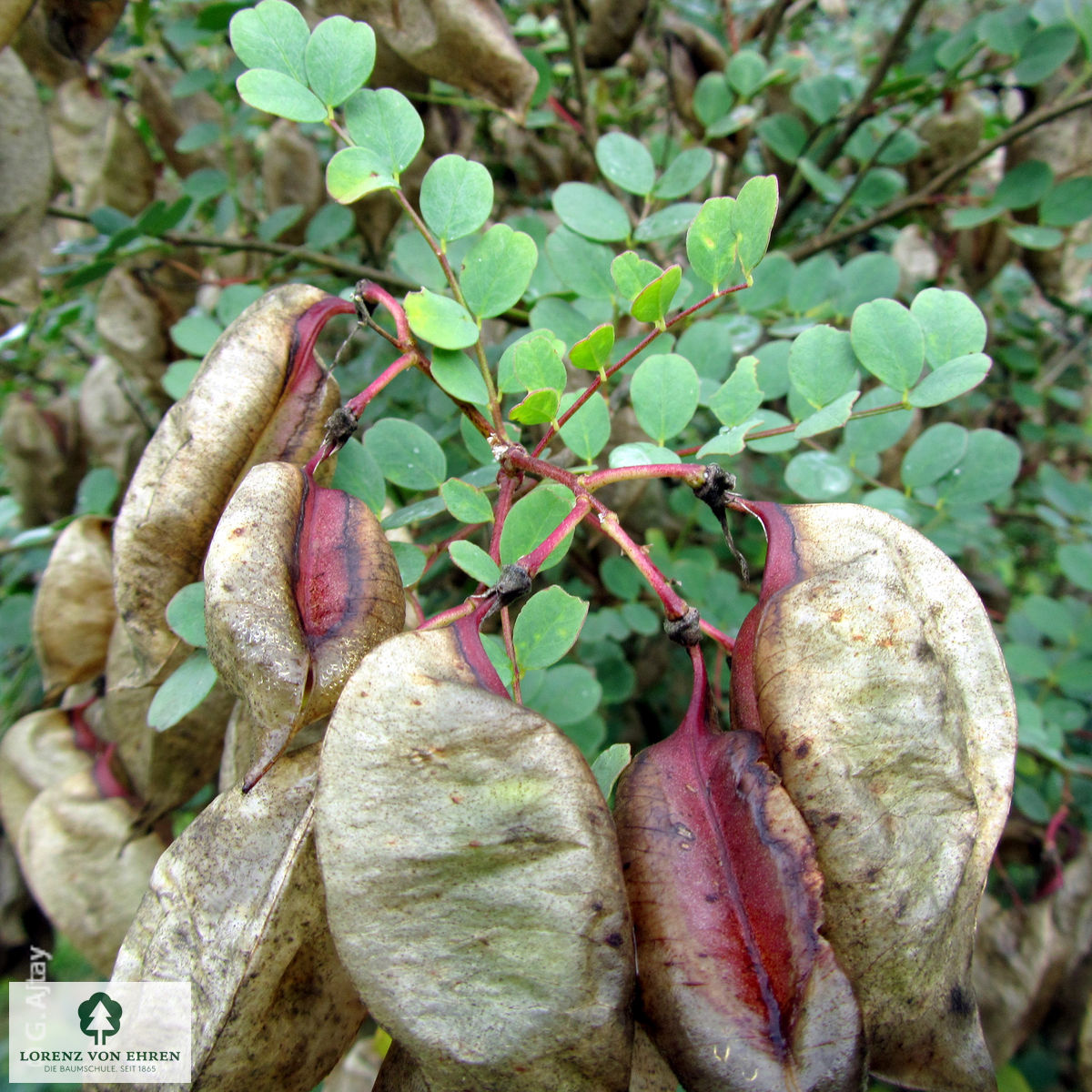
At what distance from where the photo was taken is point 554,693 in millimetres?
1075

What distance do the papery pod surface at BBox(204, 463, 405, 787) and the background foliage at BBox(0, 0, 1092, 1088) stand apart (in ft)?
0.29

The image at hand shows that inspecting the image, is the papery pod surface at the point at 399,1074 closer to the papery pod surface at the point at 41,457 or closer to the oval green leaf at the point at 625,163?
the oval green leaf at the point at 625,163

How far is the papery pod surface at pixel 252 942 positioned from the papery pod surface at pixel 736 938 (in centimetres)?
27

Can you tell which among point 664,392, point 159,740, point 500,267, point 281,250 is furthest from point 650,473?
point 281,250

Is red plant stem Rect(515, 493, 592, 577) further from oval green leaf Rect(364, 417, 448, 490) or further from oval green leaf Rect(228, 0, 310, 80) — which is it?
oval green leaf Rect(228, 0, 310, 80)

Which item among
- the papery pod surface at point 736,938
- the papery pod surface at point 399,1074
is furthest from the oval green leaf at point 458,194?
the papery pod surface at point 399,1074

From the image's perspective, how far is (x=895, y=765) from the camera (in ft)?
1.93

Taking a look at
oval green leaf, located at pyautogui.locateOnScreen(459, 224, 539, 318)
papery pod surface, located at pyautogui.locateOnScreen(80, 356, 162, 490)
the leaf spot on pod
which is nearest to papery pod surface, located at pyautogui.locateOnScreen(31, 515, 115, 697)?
papery pod surface, located at pyautogui.locateOnScreen(80, 356, 162, 490)

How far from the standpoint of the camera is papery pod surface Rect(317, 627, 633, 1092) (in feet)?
1.77

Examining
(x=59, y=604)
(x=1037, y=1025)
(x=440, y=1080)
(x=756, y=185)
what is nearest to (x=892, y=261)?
(x=756, y=185)

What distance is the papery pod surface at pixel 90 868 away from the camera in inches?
49.4

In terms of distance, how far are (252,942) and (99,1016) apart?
0.45 meters

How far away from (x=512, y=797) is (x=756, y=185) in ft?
1.78

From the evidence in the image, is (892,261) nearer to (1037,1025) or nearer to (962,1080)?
(962,1080)
